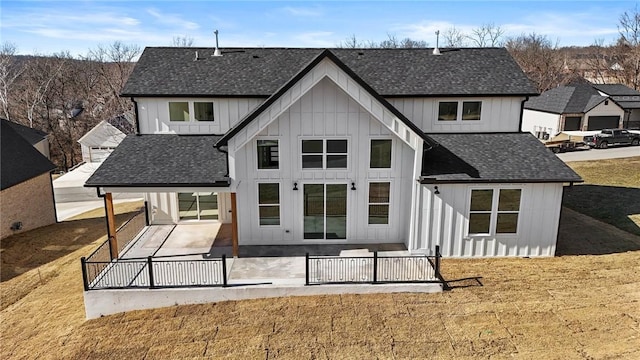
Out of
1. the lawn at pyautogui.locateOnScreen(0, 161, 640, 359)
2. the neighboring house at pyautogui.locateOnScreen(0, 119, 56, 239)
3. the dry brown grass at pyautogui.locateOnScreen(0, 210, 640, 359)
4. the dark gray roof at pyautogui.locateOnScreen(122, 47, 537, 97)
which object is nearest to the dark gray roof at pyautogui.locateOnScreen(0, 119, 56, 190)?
the neighboring house at pyautogui.locateOnScreen(0, 119, 56, 239)

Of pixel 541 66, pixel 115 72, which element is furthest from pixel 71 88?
pixel 541 66

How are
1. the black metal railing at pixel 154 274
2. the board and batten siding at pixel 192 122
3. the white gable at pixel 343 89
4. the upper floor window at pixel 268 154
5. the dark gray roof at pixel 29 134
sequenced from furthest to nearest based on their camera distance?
the dark gray roof at pixel 29 134 → the board and batten siding at pixel 192 122 → the upper floor window at pixel 268 154 → the white gable at pixel 343 89 → the black metal railing at pixel 154 274

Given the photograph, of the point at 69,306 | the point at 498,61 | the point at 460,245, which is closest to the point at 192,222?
the point at 69,306

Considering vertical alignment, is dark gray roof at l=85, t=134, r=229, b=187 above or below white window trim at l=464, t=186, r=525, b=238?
above

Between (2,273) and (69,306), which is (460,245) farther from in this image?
(2,273)

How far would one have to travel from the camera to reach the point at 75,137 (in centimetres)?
4903

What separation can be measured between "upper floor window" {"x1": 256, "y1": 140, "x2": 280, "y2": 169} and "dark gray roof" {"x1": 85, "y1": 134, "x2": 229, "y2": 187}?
1417mm

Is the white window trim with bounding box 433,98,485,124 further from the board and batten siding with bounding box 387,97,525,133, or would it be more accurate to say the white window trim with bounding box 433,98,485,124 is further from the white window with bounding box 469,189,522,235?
the white window with bounding box 469,189,522,235

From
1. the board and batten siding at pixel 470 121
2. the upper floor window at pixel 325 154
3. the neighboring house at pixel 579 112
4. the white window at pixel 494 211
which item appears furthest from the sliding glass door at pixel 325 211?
the neighboring house at pixel 579 112

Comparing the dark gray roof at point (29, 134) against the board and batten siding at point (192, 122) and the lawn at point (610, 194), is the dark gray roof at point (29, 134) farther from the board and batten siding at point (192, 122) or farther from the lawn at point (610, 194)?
the lawn at point (610, 194)

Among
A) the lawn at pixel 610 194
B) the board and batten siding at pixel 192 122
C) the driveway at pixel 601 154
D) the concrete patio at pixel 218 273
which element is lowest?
the concrete patio at pixel 218 273

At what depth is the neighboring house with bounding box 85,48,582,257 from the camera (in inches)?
585

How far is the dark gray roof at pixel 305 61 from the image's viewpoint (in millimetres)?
17609

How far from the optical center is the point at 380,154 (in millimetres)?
15750
